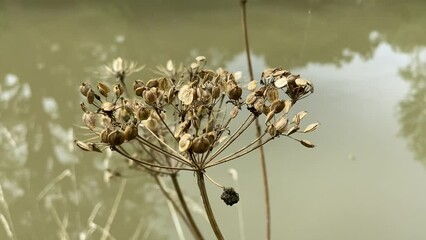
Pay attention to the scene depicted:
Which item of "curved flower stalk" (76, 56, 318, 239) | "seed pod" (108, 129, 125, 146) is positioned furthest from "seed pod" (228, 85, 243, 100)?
"seed pod" (108, 129, 125, 146)

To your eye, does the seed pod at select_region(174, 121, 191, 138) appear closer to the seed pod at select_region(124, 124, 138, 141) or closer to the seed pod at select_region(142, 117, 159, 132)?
the seed pod at select_region(124, 124, 138, 141)

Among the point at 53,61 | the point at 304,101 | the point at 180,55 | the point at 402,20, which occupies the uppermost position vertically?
the point at 402,20

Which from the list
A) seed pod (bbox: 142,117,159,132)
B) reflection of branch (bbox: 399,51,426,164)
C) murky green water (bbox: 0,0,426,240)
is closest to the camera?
seed pod (bbox: 142,117,159,132)

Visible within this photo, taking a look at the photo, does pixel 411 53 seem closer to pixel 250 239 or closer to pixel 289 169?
pixel 289 169

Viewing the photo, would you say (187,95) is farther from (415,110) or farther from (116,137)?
(415,110)

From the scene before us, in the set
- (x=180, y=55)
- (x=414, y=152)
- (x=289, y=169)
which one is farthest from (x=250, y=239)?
(x=180, y=55)

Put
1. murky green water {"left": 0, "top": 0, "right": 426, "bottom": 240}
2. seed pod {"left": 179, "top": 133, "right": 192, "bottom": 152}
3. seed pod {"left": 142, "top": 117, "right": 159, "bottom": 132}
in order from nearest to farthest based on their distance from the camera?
1. seed pod {"left": 179, "top": 133, "right": 192, "bottom": 152}
2. seed pod {"left": 142, "top": 117, "right": 159, "bottom": 132}
3. murky green water {"left": 0, "top": 0, "right": 426, "bottom": 240}

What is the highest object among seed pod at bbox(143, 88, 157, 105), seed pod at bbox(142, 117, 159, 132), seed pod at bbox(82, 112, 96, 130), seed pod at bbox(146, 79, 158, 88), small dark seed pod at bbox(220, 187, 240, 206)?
seed pod at bbox(142, 117, 159, 132)
